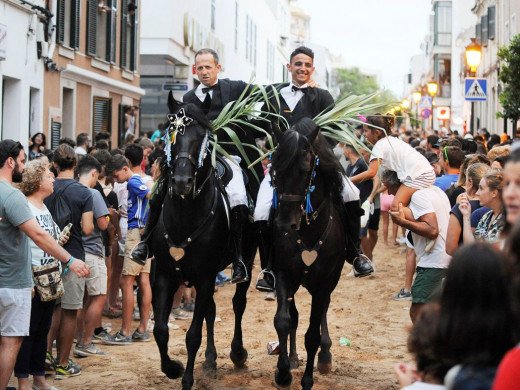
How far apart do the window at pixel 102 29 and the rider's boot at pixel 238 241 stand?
1636 centimetres

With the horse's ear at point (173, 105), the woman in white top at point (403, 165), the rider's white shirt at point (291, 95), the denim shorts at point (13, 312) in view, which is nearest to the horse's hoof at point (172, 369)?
the denim shorts at point (13, 312)

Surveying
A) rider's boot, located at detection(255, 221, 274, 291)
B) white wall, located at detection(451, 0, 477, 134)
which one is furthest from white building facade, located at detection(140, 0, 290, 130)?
white wall, located at detection(451, 0, 477, 134)

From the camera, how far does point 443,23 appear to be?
240ft

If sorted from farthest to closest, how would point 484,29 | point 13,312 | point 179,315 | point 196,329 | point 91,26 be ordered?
point 484,29
point 91,26
point 179,315
point 196,329
point 13,312

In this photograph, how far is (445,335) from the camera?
3.08 m

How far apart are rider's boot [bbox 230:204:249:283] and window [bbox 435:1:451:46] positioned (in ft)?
222

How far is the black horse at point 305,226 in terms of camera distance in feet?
23.1

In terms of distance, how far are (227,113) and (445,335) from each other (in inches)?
213

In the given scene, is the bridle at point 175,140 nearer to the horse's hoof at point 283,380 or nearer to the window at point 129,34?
the horse's hoof at point 283,380

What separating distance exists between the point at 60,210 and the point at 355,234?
294 centimetres

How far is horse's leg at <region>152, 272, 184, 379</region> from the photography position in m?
7.45

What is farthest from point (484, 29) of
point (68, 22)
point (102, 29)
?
point (68, 22)

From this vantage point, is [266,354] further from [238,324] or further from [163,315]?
[163,315]

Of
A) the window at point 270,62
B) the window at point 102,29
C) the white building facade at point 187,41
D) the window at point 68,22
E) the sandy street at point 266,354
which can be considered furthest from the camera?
the window at point 270,62
